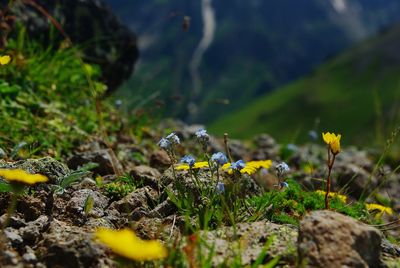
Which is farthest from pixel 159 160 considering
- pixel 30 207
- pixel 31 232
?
pixel 31 232

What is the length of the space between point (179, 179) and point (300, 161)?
693 cm

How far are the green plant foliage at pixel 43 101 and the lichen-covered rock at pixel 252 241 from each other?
3030 mm

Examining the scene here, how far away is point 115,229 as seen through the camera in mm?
4219

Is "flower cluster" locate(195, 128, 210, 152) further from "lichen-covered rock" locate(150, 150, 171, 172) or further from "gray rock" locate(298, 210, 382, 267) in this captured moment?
"lichen-covered rock" locate(150, 150, 171, 172)

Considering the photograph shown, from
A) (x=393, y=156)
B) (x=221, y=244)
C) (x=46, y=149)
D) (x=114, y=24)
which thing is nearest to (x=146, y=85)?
(x=114, y=24)

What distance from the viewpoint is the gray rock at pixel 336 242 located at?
3.30 metres

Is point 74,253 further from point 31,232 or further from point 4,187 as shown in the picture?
point 4,187

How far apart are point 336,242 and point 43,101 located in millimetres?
5916

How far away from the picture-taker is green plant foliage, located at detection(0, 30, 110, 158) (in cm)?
682

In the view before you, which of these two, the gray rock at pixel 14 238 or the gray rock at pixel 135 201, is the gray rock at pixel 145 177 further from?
the gray rock at pixel 14 238

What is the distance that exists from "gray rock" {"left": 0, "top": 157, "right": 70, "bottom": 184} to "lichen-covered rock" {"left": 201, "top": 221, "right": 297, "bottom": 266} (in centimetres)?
160

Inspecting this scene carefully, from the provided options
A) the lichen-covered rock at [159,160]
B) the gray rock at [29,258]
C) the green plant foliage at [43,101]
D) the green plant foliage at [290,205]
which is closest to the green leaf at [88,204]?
the gray rock at [29,258]

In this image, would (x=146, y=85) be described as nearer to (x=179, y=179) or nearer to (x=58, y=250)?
(x=179, y=179)

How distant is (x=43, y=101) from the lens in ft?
27.1
